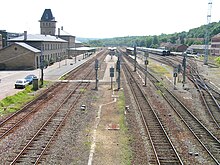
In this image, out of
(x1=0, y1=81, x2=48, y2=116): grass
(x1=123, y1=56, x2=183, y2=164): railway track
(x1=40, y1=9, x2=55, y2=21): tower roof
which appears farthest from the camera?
(x1=40, y1=9, x2=55, y2=21): tower roof

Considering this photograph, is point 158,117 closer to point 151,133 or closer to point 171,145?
point 151,133

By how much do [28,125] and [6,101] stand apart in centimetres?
783

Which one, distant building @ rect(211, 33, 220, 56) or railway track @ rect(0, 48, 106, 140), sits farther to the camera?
distant building @ rect(211, 33, 220, 56)

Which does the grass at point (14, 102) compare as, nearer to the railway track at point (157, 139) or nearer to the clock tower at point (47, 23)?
the railway track at point (157, 139)

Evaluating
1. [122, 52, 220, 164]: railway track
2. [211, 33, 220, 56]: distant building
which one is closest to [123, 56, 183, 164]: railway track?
[122, 52, 220, 164]: railway track

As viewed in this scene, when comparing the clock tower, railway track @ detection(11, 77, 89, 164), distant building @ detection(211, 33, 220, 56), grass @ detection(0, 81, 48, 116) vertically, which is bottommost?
railway track @ detection(11, 77, 89, 164)

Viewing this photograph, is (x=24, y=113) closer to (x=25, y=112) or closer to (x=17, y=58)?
(x=25, y=112)

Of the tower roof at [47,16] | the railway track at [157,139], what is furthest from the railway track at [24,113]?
the tower roof at [47,16]

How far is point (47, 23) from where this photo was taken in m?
101

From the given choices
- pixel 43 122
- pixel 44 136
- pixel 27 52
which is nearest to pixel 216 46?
pixel 27 52

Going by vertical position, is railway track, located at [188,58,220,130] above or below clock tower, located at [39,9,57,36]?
below

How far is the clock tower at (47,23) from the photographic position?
99.9 metres

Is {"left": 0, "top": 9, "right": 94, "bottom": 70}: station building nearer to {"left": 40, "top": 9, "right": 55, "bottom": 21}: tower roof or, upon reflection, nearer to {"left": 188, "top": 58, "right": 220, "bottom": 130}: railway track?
{"left": 40, "top": 9, "right": 55, "bottom": 21}: tower roof

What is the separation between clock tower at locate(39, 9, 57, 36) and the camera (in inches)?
3932
